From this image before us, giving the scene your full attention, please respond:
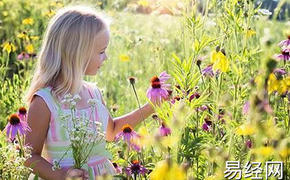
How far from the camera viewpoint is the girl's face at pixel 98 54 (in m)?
2.04

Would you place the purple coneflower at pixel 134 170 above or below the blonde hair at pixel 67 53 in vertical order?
below

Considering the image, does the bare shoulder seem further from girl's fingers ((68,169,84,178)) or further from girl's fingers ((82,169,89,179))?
girl's fingers ((68,169,84,178))

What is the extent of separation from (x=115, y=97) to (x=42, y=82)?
1.81 metres

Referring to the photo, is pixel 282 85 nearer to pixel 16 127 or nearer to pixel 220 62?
pixel 220 62

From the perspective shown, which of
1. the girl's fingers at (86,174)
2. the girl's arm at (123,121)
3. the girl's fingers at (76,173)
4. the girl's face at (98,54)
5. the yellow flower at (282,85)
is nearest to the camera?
the yellow flower at (282,85)

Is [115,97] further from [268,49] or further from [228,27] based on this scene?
[268,49]

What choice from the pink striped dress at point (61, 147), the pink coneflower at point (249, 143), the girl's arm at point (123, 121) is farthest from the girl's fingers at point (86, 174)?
the pink coneflower at point (249, 143)

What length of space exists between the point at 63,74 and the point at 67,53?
77 mm

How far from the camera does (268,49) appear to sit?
922 millimetres

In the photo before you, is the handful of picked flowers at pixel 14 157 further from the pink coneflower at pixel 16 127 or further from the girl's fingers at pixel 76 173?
the girl's fingers at pixel 76 173

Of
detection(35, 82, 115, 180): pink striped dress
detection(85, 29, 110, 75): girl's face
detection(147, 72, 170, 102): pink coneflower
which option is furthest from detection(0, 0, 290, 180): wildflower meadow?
detection(85, 29, 110, 75): girl's face

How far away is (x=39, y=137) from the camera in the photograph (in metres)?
1.94

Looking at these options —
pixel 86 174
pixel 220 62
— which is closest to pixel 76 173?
pixel 86 174

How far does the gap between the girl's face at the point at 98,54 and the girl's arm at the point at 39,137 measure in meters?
0.22
